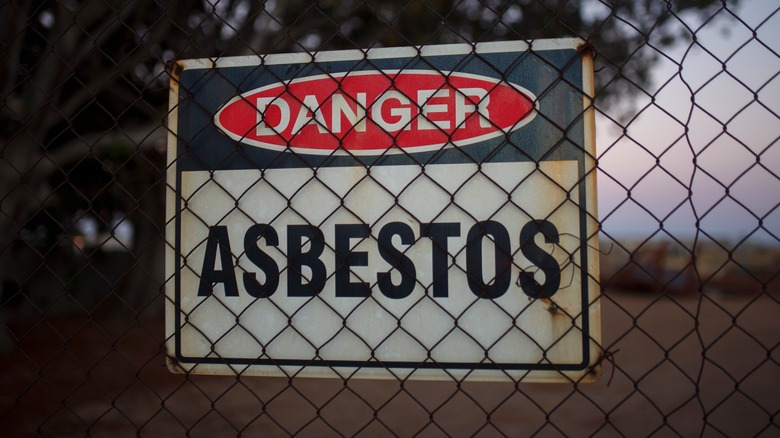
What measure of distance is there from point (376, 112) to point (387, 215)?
308 mm

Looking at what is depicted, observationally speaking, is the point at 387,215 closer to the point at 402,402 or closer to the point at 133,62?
the point at 402,402

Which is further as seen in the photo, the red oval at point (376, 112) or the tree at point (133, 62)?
the tree at point (133, 62)

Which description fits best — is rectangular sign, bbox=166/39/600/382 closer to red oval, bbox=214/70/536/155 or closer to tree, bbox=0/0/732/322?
red oval, bbox=214/70/536/155

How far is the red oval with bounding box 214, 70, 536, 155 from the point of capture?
1.57m

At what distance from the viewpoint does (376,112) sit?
1623 mm

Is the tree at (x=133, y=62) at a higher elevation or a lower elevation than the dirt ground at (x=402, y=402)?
higher

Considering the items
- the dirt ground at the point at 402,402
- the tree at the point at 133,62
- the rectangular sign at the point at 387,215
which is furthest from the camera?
the tree at the point at 133,62

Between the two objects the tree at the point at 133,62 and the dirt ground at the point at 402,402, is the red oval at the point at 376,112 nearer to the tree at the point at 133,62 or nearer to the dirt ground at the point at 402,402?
the dirt ground at the point at 402,402

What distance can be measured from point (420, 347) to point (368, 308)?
0.62 feet

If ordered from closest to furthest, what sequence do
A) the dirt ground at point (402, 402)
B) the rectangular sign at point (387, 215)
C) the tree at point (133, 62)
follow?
the rectangular sign at point (387, 215)
the dirt ground at point (402, 402)
the tree at point (133, 62)

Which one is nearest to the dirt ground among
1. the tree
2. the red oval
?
the red oval

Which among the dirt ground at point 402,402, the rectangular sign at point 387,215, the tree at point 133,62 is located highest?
the tree at point 133,62

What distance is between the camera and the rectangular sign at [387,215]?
154 cm

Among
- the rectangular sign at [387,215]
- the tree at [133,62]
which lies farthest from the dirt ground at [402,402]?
the tree at [133,62]
